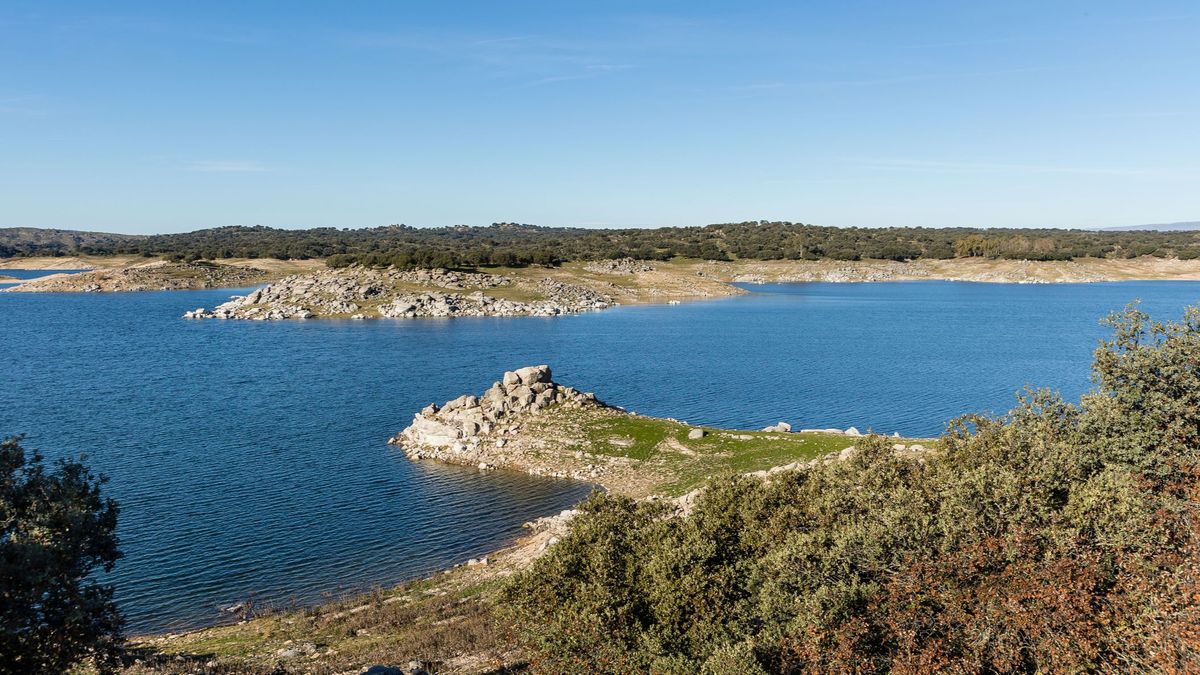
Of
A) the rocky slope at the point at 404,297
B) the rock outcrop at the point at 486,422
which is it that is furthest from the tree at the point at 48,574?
the rocky slope at the point at 404,297

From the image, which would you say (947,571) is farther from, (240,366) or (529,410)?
(240,366)

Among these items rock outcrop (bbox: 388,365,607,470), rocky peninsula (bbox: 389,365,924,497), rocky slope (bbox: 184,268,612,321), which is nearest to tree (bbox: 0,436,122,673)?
rocky peninsula (bbox: 389,365,924,497)

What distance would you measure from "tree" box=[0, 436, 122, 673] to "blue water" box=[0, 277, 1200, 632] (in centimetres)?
1383

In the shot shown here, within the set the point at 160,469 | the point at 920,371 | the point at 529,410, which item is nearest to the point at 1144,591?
the point at 529,410

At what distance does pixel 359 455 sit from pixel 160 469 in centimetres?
1180

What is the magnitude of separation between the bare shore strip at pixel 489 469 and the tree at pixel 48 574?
4.21 meters

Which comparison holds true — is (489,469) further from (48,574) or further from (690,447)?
(48,574)

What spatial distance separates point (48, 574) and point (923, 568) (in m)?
18.9

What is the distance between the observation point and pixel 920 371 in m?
81.9

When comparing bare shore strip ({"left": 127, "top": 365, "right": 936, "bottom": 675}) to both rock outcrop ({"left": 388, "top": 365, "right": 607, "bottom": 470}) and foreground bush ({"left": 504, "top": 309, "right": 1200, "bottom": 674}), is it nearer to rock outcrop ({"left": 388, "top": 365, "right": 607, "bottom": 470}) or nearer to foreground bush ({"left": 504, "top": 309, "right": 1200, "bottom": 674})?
rock outcrop ({"left": 388, "top": 365, "right": 607, "bottom": 470})

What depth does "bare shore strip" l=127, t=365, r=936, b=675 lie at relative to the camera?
23.1m

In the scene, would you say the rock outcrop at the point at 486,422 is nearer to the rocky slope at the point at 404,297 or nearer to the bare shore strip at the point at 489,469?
the bare shore strip at the point at 489,469

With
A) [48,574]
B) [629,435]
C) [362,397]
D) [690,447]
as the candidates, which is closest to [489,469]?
[629,435]

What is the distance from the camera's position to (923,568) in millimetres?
17719
